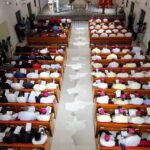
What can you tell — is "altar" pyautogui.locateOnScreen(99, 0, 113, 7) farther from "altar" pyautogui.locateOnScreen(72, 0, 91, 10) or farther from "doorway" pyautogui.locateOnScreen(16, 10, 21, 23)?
"doorway" pyautogui.locateOnScreen(16, 10, 21, 23)

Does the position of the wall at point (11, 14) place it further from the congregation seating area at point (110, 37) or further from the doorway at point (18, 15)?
the congregation seating area at point (110, 37)

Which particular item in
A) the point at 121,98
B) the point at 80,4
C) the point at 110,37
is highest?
the point at 80,4

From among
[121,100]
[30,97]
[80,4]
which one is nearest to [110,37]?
[121,100]

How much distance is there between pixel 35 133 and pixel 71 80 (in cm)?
398

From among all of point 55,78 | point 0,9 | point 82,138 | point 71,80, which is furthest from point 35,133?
point 0,9

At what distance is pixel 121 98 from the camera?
22.4 ft

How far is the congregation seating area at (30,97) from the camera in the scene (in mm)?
5441

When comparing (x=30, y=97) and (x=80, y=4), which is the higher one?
(x=80, y=4)

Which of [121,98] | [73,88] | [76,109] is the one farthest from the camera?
[73,88]

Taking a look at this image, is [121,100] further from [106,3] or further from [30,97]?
[106,3]

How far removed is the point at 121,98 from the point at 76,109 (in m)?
1.60

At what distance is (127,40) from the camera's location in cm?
1212

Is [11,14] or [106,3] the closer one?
[11,14]

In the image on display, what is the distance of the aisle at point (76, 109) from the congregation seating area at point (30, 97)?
0.31 metres
